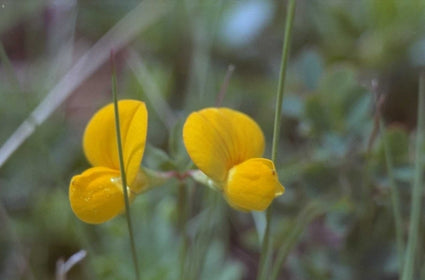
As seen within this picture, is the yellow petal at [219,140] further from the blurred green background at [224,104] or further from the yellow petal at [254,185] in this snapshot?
the blurred green background at [224,104]

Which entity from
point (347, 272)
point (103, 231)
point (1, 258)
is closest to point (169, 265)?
point (103, 231)

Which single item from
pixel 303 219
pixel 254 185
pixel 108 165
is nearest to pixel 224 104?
pixel 303 219

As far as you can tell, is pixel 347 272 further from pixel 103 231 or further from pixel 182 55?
pixel 182 55

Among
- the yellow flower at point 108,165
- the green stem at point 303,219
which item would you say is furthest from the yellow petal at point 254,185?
the green stem at point 303,219

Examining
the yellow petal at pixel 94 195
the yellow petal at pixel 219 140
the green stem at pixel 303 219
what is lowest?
the green stem at pixel 303 219

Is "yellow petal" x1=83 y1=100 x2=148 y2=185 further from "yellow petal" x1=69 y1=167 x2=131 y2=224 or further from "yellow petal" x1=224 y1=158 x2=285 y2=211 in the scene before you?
"yellow petal" x1=224 y1=158 x2=285 y2=211

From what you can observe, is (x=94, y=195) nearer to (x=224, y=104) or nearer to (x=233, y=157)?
(x=233, y=157)
